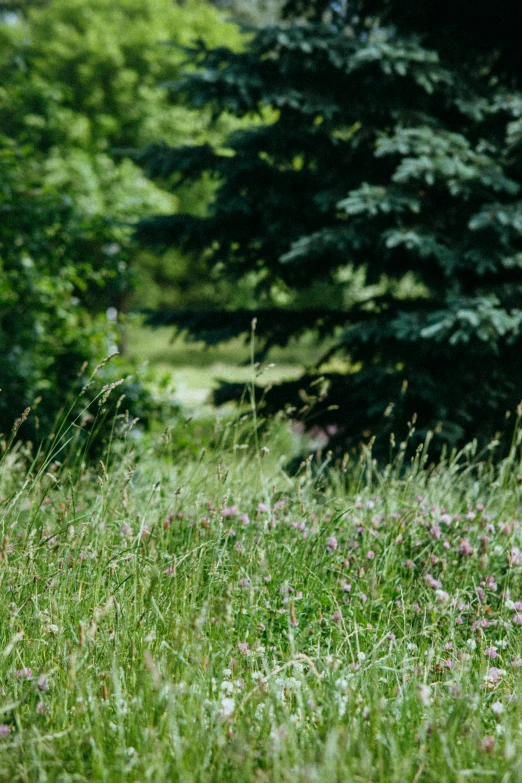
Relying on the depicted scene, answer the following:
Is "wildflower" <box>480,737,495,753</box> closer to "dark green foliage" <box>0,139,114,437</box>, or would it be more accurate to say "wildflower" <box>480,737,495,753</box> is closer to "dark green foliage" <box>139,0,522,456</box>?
"dark green foliage" <box>139,0,522,456</box>

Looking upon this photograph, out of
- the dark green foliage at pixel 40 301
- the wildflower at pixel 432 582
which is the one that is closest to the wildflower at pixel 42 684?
Result: the wildflower at pixel 432 582

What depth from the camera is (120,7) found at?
18.5 meters

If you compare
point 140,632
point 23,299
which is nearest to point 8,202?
point 23,299

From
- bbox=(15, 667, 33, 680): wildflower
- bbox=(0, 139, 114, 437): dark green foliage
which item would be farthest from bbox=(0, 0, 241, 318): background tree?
bbox=(15, 667, 33, 680): wildflower

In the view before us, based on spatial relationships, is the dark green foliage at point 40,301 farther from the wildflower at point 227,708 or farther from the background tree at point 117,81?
the background tree at point 117,81

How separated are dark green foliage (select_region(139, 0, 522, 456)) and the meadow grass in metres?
1.60

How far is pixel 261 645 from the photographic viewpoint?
220cm

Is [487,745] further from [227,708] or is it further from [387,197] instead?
[387,197]

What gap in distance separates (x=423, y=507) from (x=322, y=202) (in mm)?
2666

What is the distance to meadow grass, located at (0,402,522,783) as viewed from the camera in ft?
5.05

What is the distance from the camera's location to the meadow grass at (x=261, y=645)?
5.05 ft

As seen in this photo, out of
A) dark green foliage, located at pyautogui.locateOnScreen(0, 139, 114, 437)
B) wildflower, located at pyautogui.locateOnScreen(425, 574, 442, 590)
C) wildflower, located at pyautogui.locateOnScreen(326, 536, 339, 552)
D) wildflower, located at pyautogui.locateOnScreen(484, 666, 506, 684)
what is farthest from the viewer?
dark green foliage, located at pyautogui.locateOnScreen(0, 139, 114, 437)

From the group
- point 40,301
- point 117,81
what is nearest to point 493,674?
point 40,301

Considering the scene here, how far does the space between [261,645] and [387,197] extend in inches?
128
